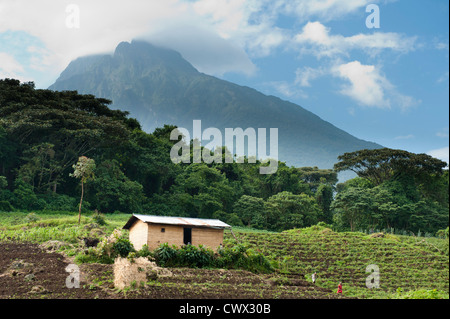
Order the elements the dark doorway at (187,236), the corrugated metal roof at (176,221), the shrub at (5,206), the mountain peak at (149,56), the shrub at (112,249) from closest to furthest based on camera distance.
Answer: the shrub at (112,249), the corrugated metal roof at (176,221), the dark doorway at (187,236), the shrub at (5,206), the mountain peak at (149,56)

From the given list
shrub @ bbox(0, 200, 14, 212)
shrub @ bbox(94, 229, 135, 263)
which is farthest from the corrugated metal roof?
shrub @ bbox(0, 200, 14, 212)

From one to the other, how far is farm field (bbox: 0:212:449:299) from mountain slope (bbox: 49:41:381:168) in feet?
318

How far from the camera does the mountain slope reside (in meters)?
131

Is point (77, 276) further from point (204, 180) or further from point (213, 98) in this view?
point (213, 98)

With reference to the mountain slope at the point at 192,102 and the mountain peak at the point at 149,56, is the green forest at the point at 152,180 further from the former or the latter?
the mountain peak at the point at 149,56

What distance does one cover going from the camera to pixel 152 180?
A: 45.9m

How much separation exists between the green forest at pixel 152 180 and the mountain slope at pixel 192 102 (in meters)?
77.0

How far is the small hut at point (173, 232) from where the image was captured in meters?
19.1

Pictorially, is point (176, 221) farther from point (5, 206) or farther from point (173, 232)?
point (5, 206)

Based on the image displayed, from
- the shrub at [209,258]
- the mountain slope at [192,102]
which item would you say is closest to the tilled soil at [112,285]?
the shrub at [209,258]

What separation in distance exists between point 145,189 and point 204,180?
21.2ft

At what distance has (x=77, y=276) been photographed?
1377cm

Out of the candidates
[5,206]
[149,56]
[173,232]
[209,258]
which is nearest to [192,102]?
[149,56]

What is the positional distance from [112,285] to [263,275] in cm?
792
